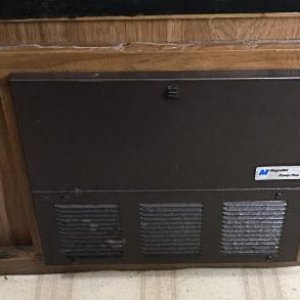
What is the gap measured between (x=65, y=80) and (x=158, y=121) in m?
0.16

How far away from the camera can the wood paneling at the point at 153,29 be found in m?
0.78

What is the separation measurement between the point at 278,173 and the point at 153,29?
13.3 inches

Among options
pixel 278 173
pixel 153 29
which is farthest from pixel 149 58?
pixel 278 173

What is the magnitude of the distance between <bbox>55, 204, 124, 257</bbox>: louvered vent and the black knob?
26 centimetres

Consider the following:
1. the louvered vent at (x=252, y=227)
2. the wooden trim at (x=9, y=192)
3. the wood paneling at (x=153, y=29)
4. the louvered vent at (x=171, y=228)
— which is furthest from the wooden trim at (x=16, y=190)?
the louvered vent at (x=252, y=227)

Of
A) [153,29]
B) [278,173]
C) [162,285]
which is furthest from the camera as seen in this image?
[162,285]

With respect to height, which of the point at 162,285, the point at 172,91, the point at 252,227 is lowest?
the point at 162,285

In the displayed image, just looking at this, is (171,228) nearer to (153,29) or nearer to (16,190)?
(16,190)

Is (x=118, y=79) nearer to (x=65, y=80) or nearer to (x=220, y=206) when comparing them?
(x=65, y=80)

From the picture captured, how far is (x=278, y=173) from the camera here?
933 mm

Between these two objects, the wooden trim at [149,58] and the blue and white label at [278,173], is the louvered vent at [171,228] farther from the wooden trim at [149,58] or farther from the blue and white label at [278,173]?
the wooden trim at [149,58]

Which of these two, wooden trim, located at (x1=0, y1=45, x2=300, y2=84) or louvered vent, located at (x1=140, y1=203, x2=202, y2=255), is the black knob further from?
louvered vent, located at (x1=140, y1=203, x2=202, y2=255)

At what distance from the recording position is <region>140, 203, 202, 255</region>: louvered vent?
1.00 m

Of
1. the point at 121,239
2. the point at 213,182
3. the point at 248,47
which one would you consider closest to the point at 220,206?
the point at 213,182
